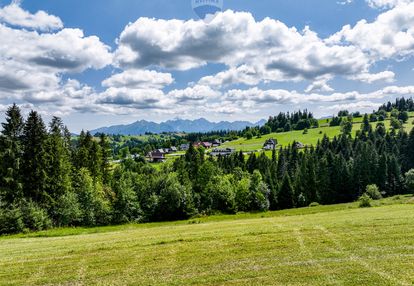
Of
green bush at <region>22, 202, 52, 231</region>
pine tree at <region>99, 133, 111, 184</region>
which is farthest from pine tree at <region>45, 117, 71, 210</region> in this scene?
pine tree at <region>99, 133, 111, 184</region>

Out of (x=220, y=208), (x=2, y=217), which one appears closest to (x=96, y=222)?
(x=2, y=217)

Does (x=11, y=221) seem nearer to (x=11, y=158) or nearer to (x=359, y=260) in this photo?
(x=11, y=158)

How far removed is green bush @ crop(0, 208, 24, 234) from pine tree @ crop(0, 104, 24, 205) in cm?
287

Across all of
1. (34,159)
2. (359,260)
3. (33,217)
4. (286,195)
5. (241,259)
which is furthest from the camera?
(286,195)

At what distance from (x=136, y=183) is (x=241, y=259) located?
75.2m

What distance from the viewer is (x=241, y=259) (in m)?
20.9

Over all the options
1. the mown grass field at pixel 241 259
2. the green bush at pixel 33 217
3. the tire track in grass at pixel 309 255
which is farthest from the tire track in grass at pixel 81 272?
the green bush at pixel 33 217

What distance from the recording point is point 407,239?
2233cm

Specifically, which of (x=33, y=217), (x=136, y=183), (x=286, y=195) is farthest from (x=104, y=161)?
(x=286, y=195)

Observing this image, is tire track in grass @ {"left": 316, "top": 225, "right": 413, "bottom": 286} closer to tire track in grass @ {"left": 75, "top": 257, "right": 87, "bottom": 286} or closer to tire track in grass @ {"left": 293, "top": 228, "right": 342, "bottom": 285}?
tire track in grass @ {"left": 293, "top": 228, "right": 342, "bottom": 285}

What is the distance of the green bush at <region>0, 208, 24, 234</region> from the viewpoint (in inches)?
2053

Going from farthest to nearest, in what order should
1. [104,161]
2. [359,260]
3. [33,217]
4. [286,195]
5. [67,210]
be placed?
[286,195] → [104,161] → [67,210] → [33,217] → [359,260]

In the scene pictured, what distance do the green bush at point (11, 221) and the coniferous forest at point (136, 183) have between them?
0.14 m

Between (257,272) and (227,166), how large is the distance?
119 meters
